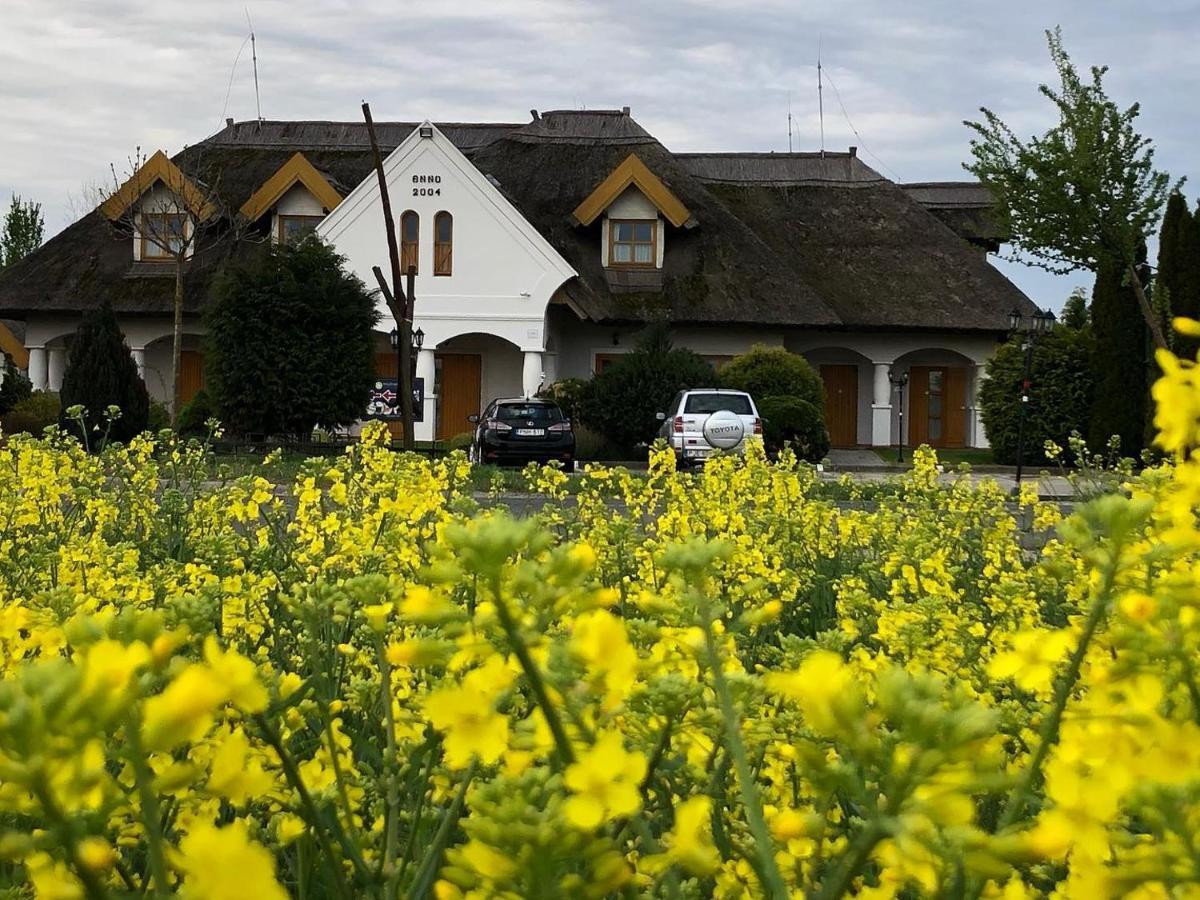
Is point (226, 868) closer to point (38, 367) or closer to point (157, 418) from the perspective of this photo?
point (157, 418)

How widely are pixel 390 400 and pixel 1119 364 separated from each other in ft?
45.1

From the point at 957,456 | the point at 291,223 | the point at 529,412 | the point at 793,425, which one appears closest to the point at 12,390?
the point at 291,223

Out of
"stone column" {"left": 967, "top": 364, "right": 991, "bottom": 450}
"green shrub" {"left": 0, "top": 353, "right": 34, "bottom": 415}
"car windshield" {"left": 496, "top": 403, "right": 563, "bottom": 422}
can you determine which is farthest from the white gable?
"stone column" {"left": 967, "top": 364, "right": 991, "bottom": 450}

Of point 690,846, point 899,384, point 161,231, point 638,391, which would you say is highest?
point 161,231

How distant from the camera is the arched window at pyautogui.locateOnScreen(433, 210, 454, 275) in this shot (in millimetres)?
26141

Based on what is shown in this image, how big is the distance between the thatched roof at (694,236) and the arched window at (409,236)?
2.47 meters

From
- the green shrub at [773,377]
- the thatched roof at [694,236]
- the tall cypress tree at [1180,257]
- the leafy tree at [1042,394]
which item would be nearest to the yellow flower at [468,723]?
the tall cypress tree at [1180,257]

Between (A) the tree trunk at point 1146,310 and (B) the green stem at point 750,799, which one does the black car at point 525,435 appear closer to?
(A) the tree trunk at point 1146,310

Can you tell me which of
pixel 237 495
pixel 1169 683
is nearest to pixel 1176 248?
pixel 237 495

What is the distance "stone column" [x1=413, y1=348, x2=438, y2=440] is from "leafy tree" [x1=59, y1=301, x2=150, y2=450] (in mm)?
6467

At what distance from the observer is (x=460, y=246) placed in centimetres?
2608

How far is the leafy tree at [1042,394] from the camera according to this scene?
22.4 meters

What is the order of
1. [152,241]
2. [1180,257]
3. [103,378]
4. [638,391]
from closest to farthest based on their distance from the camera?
[1180,257] < [103,378] < [638,391] < [152,241]

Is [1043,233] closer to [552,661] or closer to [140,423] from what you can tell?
[140,423]
